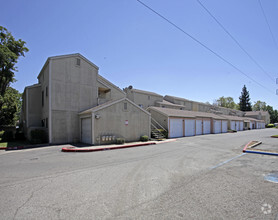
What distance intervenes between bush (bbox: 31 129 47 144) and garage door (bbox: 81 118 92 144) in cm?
351

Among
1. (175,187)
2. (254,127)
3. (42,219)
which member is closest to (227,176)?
(175,187)

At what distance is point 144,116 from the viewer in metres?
18.4

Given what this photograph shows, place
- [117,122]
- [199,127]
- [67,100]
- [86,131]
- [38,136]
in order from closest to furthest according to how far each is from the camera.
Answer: [38,136]
[86,131]
[117,122]
[67,100]
[199,127]

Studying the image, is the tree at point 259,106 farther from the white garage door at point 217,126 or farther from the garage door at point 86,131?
the garage door at point 86,131

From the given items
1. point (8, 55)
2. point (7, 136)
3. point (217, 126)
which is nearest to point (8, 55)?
point (8, 55)

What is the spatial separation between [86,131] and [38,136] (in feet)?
14.2

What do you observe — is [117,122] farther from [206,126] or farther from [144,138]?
[206,126]

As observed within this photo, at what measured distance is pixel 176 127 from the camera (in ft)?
75.1

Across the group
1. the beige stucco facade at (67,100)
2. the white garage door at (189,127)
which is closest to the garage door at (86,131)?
the beige stucco facade at (67,100)

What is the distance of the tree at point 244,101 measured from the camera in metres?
82.3

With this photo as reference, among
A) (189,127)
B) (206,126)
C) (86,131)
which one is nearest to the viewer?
(86,131)

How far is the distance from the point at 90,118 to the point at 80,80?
4.77 metres

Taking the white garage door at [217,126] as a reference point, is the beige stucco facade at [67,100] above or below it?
above

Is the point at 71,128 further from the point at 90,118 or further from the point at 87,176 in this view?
the point at 87,176
